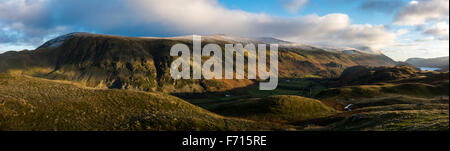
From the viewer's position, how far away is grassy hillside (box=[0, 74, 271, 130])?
98.2ft

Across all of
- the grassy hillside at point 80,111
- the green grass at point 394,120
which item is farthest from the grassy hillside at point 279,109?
the grassy hillside at point 80,111

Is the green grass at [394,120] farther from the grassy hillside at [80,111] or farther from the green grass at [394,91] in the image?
the green grass at [394,91]

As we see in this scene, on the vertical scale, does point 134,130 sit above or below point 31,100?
below

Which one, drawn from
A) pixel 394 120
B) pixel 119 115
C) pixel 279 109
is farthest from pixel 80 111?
pixel 279 109

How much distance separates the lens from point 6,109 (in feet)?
98.7

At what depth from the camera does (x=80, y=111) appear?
113ft

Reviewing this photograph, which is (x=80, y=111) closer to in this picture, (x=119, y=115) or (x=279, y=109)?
(x=119, y=115)
